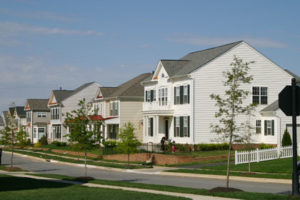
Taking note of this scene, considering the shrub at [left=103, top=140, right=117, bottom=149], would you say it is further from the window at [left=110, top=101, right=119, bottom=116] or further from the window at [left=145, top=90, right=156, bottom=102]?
the window at [left=145, top=90, right=156, bottom=102]

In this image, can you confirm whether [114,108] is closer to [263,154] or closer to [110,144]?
[110,144]

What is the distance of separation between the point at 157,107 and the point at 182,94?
4.12 m

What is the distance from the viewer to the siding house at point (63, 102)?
75.1 m

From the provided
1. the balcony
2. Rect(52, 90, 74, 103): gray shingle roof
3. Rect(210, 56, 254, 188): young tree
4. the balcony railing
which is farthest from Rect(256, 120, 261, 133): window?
Rect(52, 90, 74, 103): gray shingle roof

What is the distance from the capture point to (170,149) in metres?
40.4

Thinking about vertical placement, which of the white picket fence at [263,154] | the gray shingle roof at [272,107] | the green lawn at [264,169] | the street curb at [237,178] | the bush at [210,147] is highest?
the gray shingle roof at [272,107]

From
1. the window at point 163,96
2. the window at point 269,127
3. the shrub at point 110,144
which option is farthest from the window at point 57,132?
the window at point 269,127

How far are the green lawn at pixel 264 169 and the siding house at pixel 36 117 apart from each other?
5773 cm

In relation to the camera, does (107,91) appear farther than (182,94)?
Yes

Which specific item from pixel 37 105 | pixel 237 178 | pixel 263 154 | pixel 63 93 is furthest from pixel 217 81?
pixel 37 105

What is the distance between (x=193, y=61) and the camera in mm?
46344

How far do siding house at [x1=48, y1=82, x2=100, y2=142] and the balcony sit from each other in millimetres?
27268

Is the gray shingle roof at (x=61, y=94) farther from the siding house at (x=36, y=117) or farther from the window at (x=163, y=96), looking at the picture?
the window at (x=163, y=96)

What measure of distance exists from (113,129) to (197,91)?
1798cm
